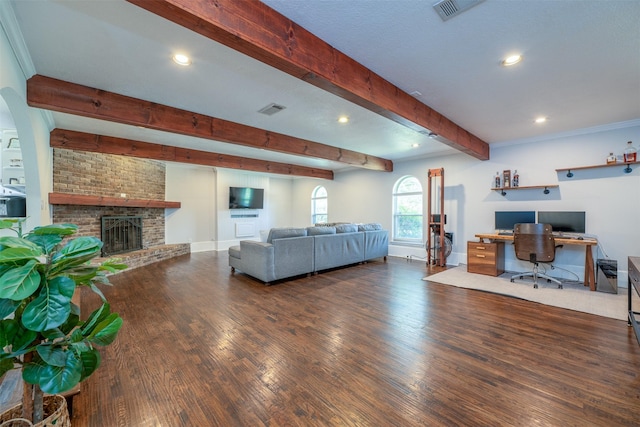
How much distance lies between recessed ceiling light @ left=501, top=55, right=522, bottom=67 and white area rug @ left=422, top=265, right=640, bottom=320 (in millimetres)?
2864

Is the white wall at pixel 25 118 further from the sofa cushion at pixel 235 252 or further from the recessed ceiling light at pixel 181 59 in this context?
the sofa cushion at pixel 235 252

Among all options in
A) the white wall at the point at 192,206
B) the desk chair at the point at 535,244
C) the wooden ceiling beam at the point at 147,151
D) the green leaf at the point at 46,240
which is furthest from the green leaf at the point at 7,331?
the white wall at the point at 192,206

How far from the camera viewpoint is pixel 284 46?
178 centimetres

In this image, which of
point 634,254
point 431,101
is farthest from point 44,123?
point 634,254

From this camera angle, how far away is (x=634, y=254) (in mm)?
3904

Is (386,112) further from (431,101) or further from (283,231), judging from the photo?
(283,231)

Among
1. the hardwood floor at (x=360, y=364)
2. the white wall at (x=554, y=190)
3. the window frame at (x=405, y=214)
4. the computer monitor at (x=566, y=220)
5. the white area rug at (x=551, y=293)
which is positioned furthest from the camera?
the window frame at (x=405, y=214)

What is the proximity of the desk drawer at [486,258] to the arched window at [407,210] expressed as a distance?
5.21 feet

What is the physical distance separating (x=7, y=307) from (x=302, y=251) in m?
3.77

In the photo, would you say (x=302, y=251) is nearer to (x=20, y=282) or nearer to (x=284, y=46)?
(x=284, y=46)

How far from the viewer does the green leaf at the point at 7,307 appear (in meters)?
0.81

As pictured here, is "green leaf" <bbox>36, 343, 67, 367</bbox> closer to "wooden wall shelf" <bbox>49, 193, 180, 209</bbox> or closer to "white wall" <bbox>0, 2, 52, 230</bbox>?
"white wall" <bbox>0, 2, 52, 230</bbox>

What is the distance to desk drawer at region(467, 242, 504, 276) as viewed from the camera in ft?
15.1

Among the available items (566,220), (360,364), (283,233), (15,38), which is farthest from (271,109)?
(566,220)
